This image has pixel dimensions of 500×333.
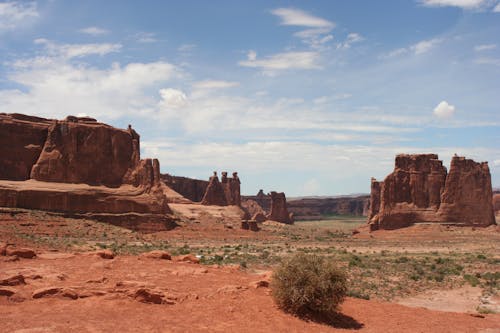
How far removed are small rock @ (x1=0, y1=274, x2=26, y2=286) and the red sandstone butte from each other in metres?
60.6

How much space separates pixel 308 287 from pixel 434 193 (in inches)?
2338

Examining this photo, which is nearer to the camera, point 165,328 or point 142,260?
point 165,328

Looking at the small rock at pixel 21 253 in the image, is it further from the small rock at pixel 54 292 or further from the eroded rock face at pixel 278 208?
the eroded rock face at pixel 278 208

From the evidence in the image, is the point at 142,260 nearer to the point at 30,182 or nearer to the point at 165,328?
the point at 165,328

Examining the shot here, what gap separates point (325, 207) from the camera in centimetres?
16650

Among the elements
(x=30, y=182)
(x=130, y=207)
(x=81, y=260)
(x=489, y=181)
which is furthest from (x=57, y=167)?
(x=489, y=181)

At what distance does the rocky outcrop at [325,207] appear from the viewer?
156125 mm

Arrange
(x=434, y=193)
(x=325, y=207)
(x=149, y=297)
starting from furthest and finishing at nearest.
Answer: (x=325, y=207), (x=434, y=193), (x=149, y=297)

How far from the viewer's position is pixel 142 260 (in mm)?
16188

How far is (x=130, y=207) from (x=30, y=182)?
10071 mm

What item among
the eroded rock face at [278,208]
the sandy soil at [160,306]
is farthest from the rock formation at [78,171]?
the eroded rock face at [278,208]

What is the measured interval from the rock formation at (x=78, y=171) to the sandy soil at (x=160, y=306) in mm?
32712

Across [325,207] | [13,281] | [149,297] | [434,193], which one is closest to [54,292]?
[13,281]

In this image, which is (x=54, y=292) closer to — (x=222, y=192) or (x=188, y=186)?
(x=222, y=192)
